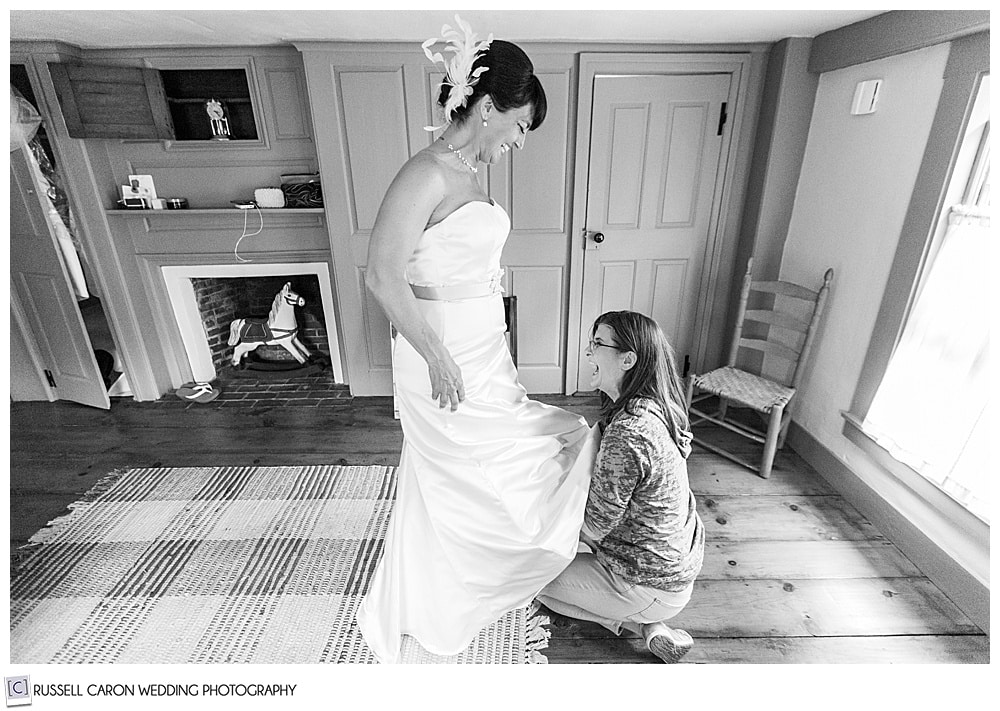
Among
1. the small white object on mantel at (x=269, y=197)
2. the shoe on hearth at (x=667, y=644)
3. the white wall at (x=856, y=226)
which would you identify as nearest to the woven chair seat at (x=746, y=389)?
the white wall at (x=856, y=226)

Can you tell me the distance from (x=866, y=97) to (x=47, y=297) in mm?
4271

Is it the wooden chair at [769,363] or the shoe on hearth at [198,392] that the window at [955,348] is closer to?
the wooden chair at [769,363]

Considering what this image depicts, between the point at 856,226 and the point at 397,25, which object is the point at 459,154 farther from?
the point at 856,226

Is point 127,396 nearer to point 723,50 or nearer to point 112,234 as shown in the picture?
point 112,234

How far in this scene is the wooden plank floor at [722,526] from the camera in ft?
5.44

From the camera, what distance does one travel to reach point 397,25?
7.46ft

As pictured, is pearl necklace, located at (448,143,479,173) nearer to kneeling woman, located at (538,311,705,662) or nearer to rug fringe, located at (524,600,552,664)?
kneeling woman, located at (538,311,705,662)

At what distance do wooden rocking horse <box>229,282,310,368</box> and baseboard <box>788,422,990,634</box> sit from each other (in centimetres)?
319

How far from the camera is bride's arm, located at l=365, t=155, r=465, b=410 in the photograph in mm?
1234

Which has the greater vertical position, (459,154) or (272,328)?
(459,154)

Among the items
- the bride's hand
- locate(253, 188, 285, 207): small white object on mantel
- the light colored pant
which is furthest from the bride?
locate(253, 188, 285, 207): small white object on mantel

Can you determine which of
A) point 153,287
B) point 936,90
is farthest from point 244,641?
point 936,90

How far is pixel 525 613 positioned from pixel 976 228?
6.60 feet
